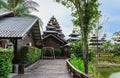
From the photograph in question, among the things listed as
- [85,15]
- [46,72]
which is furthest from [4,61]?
[46,72]

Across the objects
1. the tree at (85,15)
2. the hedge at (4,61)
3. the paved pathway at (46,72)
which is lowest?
the paved pathway at (46,72)

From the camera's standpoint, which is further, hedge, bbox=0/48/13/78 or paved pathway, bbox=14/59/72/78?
paved pathway, bbox=14/59/72/78

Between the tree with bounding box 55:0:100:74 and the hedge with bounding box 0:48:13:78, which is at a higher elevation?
the tree with bounding box 55:0:100:74

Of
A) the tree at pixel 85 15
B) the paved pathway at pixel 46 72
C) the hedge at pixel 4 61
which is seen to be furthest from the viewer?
the paved pathway at pixel 46 72

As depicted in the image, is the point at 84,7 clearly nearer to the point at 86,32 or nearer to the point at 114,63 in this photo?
the point at 86,32

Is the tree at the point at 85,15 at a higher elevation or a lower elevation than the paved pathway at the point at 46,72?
higher

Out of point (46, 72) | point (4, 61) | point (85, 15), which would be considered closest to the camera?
point (4, 61)

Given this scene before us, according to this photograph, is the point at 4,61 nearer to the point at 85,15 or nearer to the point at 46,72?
the point at 85,15

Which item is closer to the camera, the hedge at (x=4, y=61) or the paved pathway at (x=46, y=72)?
the hedge at (x=4, y=61)

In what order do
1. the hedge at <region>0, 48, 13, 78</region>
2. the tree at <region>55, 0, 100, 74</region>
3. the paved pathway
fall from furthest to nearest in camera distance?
the paved pathway, the tree at <region>55, 0, 100, 74</region>, the hedge at <region>0, 48, 13, 78</region>

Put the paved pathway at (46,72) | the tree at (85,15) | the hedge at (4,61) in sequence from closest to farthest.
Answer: the hedge at (4,61) < the tree at (85,15) < the paved pathway at (46,72)

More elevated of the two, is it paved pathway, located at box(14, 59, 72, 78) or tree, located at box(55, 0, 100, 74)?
tree, located at box(55, 0, 100, 74)

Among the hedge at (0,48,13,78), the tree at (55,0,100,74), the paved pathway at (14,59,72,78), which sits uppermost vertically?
the tree at (55,0,100,74)

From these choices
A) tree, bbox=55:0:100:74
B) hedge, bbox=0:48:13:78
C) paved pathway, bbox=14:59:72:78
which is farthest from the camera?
paved pathway, bbox=14:59:72:78
